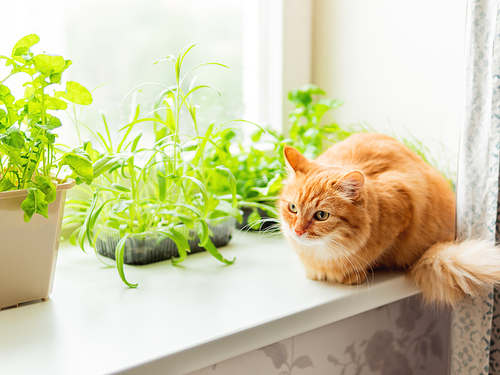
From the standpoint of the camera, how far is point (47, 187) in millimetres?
746

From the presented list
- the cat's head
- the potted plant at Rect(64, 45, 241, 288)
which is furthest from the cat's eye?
the potted plant at Rect(64, 45, 241, 288)

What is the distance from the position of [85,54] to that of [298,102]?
659 mm

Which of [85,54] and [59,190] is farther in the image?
[85,54]

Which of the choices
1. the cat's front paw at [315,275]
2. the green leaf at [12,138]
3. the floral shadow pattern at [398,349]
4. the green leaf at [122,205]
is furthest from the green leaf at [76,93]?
the floral shadow pattern at [398,349]

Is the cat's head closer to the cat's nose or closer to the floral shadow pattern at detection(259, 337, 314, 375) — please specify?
the cat's nose

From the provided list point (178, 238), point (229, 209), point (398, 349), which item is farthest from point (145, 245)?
point (398, 349)

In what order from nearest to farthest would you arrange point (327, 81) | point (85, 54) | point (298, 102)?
point (85, 54) → point (298, 102) → point (327, 81)

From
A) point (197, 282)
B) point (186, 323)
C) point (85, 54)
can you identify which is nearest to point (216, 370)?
point (186, 323)

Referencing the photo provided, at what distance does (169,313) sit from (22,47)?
51 cm

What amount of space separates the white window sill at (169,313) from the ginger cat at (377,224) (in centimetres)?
5

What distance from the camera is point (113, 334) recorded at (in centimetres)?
72

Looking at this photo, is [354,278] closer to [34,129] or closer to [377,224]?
[377,224]

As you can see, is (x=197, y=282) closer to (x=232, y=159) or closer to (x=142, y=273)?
(x=142, y=273)

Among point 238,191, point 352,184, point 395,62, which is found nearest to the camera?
point 352,184
